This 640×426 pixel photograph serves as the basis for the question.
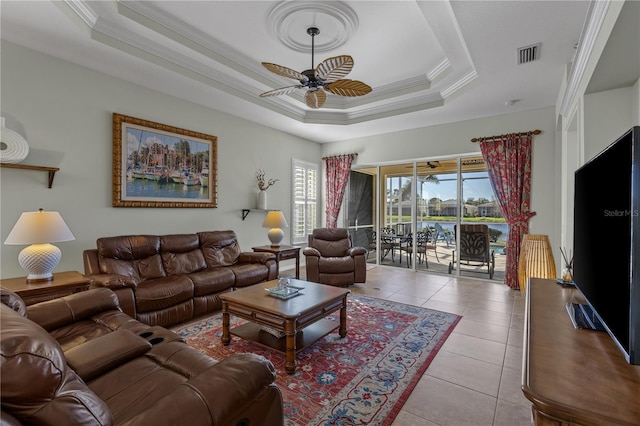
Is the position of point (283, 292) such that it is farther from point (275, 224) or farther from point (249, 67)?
point (249, 67)

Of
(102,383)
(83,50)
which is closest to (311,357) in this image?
(102,383)

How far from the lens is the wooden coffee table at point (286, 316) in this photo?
2.29m

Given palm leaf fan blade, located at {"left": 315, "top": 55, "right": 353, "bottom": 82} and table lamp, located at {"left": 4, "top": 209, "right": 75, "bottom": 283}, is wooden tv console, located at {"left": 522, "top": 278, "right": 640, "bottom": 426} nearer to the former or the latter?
palm leaf fan blade, located at {"left": 315, "top": 55, "right": 353, "bottom": 82}

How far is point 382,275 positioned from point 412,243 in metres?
0.95

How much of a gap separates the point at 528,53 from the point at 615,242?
2.73 m

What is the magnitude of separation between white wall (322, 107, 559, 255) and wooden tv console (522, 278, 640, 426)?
12.3 ft

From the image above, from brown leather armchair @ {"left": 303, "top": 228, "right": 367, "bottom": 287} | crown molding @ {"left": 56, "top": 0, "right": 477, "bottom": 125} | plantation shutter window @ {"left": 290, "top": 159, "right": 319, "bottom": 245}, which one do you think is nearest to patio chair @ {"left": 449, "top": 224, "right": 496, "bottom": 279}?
brown leather armchair @ {"left": 303, "top": 228, "right": 367, "bottom": 287}

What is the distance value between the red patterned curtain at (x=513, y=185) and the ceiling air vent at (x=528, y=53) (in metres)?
1.78

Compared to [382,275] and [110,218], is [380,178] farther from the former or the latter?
[110,218]

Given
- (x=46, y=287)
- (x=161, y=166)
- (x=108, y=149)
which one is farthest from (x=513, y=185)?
(x=46, y=287)

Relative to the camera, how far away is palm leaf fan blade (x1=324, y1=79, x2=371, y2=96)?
9.38 ft

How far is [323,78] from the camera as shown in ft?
9.37

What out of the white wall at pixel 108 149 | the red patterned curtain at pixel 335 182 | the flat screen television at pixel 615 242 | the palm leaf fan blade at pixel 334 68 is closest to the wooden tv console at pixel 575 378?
the flat screen television at pixel 615 242

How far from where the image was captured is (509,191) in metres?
4.69
